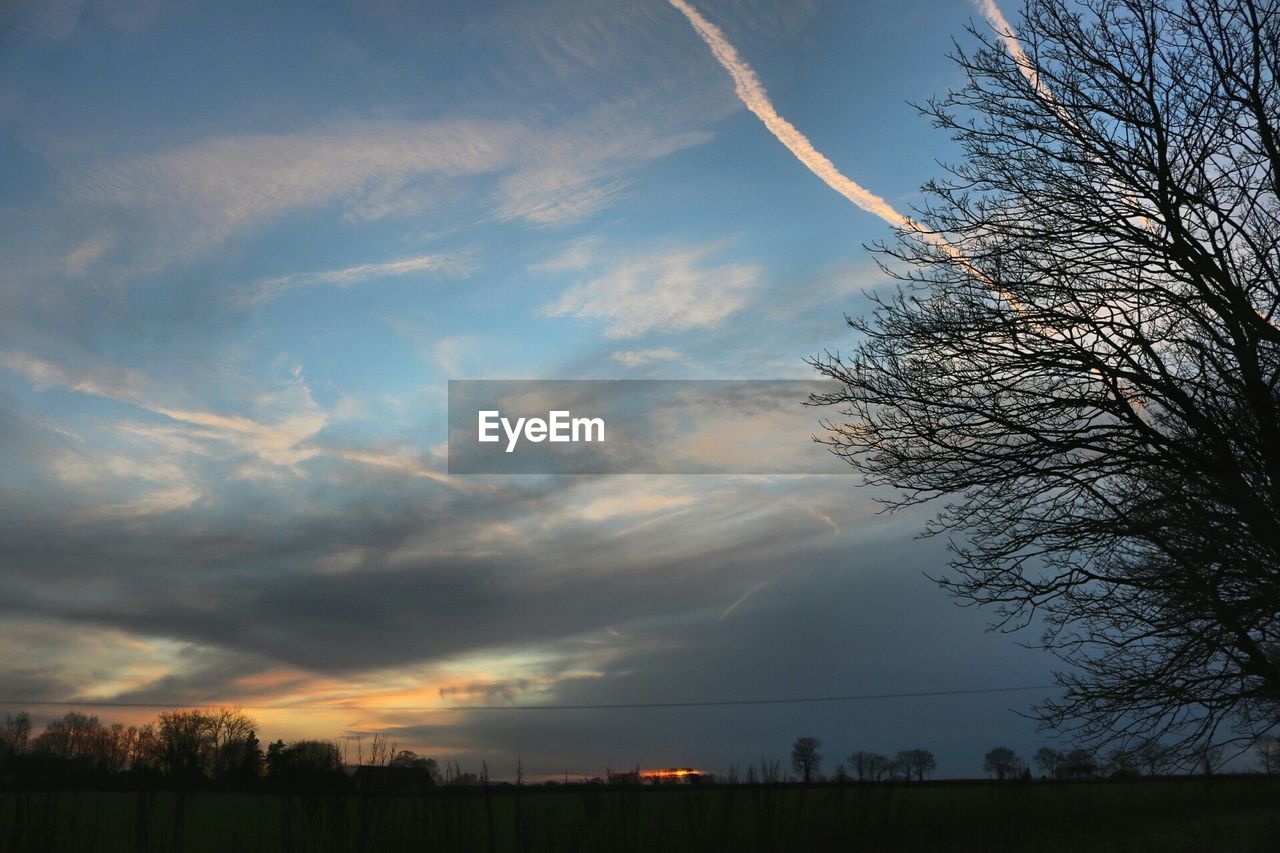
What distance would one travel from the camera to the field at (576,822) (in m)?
9.70

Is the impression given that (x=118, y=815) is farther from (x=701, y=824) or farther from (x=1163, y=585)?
(x=1163, y=585)

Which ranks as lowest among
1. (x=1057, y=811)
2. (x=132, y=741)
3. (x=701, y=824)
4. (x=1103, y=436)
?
(x=1057, y=811)

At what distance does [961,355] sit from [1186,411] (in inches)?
92.0

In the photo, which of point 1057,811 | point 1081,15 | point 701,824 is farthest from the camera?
point 1057,811

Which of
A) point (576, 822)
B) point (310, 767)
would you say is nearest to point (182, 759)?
point (310, 767)

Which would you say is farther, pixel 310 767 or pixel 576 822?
pixel 576 822

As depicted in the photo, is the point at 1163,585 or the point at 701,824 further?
the point at 701,824

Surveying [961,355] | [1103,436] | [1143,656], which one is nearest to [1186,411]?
[1103,436]

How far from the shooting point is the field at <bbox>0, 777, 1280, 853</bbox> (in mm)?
9695

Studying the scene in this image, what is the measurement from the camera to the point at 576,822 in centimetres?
1290

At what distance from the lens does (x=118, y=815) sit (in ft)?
31.9

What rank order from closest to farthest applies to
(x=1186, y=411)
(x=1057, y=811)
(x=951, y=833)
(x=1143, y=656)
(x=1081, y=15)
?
(x=1186, y=411) < (x=1081, y=15) < (x=1143, y=656) < (x=951, y=833) < (x=1057, y=811)

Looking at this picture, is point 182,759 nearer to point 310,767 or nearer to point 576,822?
point 310,767

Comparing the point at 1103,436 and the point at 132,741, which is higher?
the point at 1103,436
